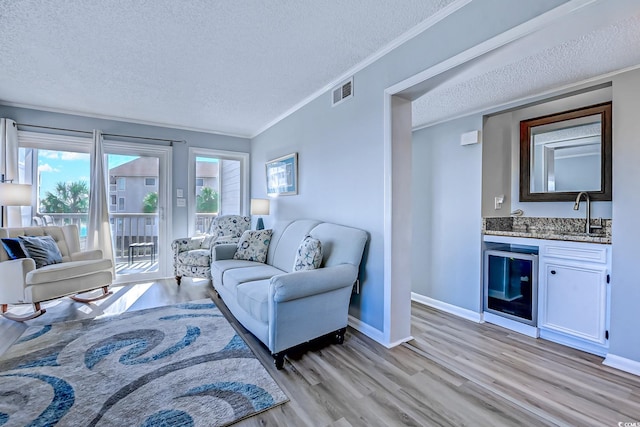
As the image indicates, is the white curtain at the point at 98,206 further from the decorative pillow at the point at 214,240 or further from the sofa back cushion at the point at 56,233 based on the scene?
the decorative pillow at the point at 214,240

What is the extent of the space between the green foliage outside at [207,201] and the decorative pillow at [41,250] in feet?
6.35

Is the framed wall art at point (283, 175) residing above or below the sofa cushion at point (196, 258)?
above

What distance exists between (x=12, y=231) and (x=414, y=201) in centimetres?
464

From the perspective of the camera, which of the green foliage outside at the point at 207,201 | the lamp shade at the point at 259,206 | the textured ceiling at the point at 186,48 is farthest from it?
the green foliage outside at the point at 207,201

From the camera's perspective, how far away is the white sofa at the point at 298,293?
2.00 meters

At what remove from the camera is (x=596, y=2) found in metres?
1.30

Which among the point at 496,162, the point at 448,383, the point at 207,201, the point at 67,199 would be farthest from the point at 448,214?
the point at 67,199

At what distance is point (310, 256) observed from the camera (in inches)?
94.0

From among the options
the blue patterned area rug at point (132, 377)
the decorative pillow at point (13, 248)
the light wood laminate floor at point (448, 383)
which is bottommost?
the light wood laminate floor at point (448, 383)

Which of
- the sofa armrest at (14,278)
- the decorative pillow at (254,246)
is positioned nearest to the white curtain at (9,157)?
the sofa armrest at (14,278)

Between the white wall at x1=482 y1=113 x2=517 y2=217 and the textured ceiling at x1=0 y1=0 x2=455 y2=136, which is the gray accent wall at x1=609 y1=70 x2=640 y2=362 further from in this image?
the textured ceiling at x1=0 y1=0 x2=455 y2=136

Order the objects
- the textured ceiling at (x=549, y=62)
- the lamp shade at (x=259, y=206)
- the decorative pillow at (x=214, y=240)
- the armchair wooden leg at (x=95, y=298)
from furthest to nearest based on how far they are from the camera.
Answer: the lamp shade at (x=259, y=206), the decorative pillow at (x=214, y=240), the armchair wooden leg at (x=95, y=298), the textured ceiling at (x=549, y=62)

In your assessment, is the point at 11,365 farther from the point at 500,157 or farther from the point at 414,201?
the point at 500,157

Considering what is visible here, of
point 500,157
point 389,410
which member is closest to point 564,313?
point 500,157
